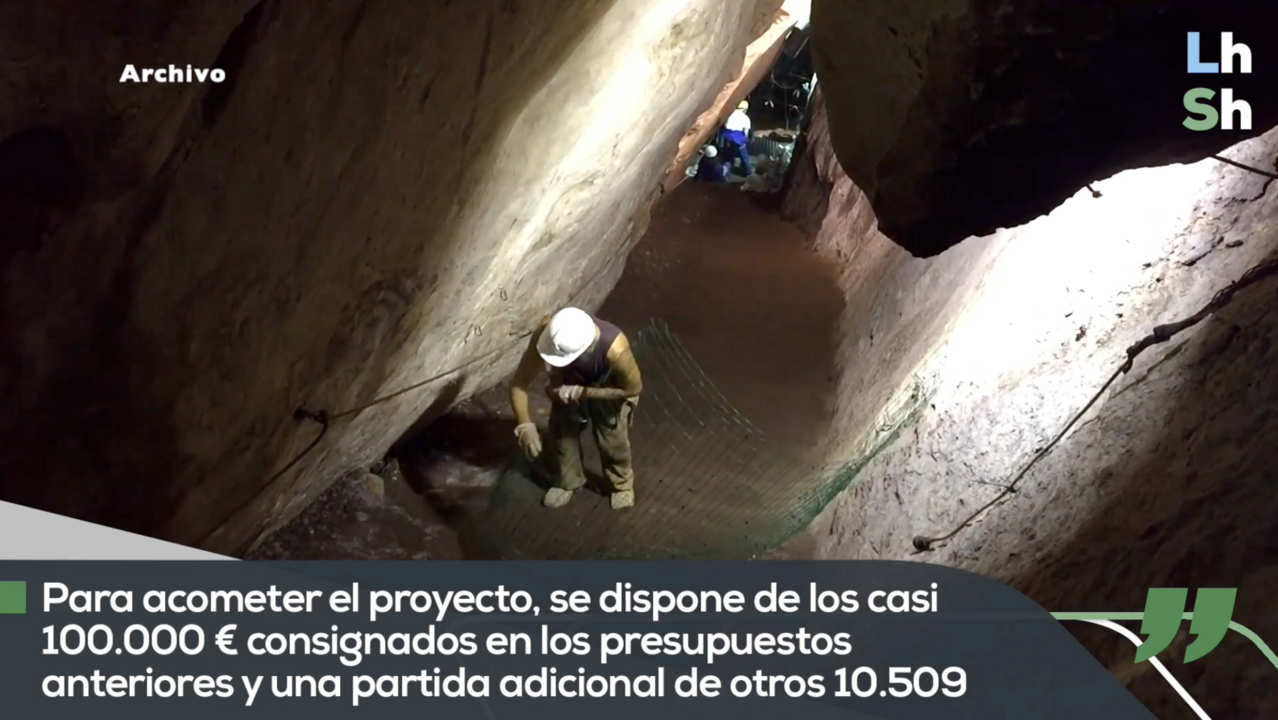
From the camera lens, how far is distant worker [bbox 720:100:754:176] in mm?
10461

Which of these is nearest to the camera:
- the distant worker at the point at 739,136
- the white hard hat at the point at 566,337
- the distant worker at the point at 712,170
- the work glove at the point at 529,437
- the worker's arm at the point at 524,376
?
the white hard hat at the point at 566,337

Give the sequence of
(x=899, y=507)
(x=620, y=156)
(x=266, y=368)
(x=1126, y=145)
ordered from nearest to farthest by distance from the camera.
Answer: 1. (x=1126, y=145)
2. (x=266, y=368)
3. (x=899, y=507)
4. (x=620, y=156)

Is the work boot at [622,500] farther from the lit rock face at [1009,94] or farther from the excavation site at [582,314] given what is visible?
the lit rock face at [1009,94]

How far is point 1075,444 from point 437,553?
7.87 feet

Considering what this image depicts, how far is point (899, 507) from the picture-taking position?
2.88m

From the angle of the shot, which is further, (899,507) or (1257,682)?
(899,507)

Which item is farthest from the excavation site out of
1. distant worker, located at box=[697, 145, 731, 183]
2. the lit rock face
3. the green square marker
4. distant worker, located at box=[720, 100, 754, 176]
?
distant worker, located at box=[697, 145, 731, 183]

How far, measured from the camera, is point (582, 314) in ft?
10.8

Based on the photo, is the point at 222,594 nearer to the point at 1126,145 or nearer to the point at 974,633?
the point at 974,633

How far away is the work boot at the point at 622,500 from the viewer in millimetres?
3840

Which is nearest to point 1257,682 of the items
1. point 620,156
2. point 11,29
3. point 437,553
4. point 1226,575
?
point 1226,575

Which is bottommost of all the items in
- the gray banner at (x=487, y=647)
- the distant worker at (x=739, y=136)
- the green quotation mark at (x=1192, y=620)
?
the gray banner at (x=487, y=647)

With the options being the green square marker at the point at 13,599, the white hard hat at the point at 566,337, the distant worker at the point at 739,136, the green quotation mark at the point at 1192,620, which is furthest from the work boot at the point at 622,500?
the distant worker at the point at 739,136

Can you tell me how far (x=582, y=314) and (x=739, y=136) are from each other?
26.3 feet
